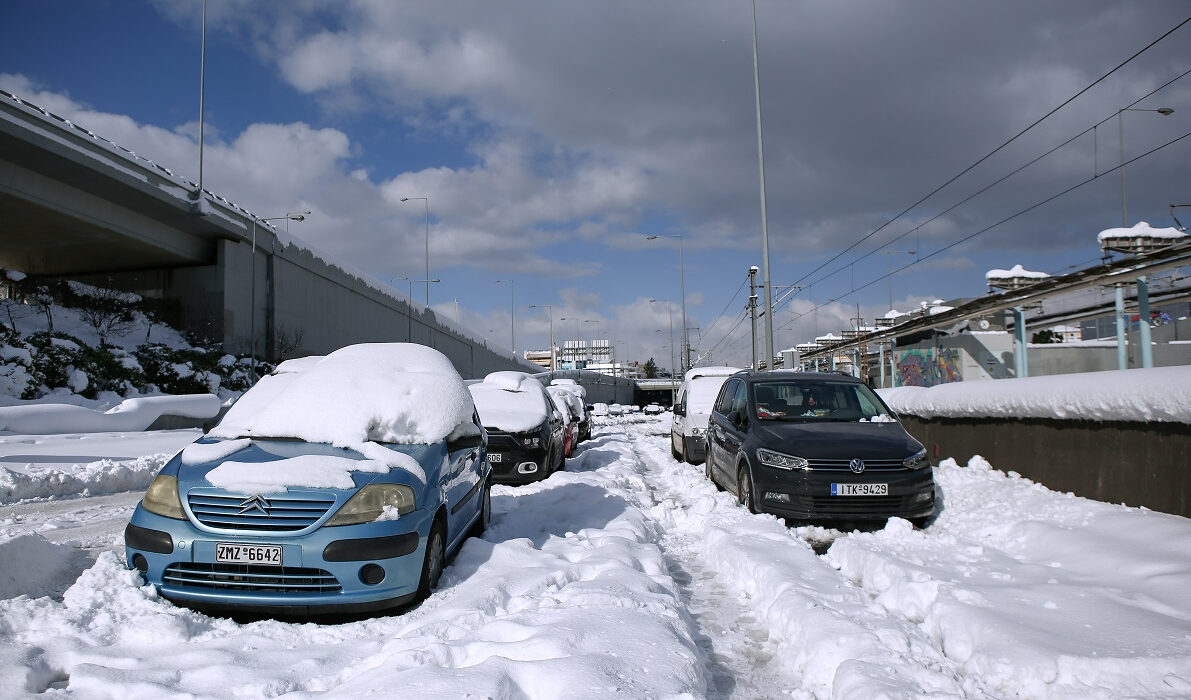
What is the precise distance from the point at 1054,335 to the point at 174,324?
161 ft

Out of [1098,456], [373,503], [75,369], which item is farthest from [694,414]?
[75,369]

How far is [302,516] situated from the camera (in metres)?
4.23

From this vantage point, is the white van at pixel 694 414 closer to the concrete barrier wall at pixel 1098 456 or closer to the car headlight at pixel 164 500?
the concrete barrier wall at pixel 1098 456

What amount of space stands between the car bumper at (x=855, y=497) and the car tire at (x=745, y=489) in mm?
456

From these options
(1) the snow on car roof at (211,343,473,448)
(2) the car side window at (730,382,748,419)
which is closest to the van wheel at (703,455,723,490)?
(2) the car side window at (730,382,748,419)

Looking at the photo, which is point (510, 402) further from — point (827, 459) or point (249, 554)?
point (249, 554)

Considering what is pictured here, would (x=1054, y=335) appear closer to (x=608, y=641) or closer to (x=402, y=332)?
(x=402, y=332)

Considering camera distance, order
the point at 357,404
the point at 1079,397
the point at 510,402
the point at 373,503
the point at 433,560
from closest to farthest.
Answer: the point at 373,503
the point at 433,560
the point at 357,404
the point at 1079,397
the point at 510,402

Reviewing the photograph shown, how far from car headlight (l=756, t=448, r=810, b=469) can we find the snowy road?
0.61m

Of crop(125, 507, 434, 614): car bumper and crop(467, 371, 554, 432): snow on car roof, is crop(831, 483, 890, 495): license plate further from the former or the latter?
crop(467, 371, 554, 432): snow on car roof

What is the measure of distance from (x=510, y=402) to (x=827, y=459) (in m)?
5.81

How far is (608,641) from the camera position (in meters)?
3.66

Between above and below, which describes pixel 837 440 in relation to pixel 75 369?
below

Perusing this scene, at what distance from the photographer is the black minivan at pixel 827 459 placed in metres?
7.02
